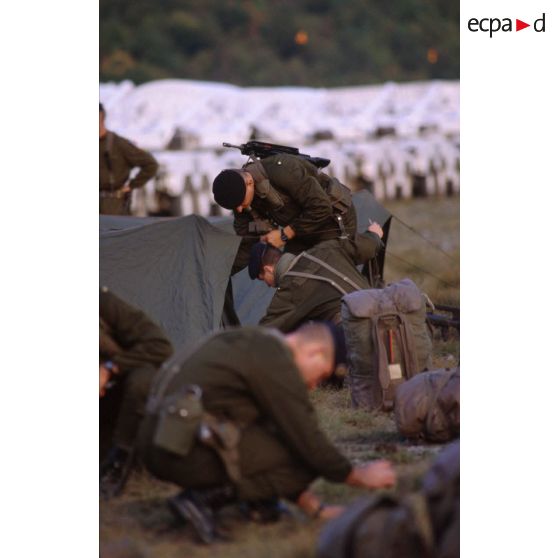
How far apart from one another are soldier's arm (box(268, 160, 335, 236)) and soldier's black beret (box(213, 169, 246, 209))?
246 millimetres

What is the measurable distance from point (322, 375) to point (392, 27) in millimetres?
45858

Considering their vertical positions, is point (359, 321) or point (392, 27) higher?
point (392, 27)

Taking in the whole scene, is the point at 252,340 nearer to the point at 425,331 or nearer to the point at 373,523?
the point at 373,523

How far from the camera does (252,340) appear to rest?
4453 mm

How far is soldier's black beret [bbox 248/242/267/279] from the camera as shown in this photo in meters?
7.86

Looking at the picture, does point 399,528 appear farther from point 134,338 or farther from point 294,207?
point 294,207

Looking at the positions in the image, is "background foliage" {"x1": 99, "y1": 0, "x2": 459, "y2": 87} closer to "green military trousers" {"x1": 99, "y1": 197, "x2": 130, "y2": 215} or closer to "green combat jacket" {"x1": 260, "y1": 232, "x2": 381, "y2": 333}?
"green military trousers" {"x1": 99, "y1": 197, "x2": 130, "y2": 215}

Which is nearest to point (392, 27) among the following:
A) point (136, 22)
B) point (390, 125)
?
point (136, 22)

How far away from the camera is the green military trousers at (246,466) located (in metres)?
4.55

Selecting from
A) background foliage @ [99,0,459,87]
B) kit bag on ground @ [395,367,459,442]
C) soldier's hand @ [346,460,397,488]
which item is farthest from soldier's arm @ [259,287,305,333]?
background foliage @ [99,0,459,87]

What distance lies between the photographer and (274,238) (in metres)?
7.97

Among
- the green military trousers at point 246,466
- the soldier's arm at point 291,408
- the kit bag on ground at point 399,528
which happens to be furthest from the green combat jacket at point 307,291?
the kit bag on ground at point 399,528

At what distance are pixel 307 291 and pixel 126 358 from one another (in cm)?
252

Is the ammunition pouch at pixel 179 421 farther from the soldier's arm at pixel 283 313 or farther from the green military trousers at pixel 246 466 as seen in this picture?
the soldier's arm at pixel 283 313
